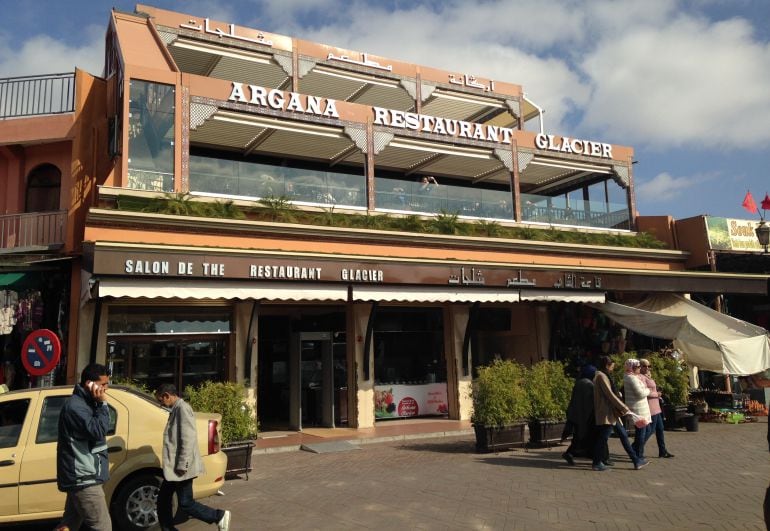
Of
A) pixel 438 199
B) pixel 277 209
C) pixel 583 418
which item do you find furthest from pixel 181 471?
pixel 438 199

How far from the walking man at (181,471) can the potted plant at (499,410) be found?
615cm

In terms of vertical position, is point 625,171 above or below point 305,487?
above

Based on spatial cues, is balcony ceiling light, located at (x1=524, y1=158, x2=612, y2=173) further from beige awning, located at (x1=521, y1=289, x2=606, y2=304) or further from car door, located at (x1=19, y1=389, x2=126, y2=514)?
car door, located at (x1=19, y1=389, x2=126, y2=514)

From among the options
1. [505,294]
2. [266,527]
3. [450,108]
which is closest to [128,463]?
[266,527]

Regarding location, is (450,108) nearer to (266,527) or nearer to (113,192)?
(113,192)

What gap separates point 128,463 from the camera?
20.9ft

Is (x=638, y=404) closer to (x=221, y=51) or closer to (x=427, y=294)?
(x=427, y=294)

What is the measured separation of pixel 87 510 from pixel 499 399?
7627 millimetres

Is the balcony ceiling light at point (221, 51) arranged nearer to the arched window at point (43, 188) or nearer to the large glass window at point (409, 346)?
the arched window at point (43, 188)

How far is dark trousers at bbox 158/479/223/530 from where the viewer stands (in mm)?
5777

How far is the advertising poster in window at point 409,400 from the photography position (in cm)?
1542

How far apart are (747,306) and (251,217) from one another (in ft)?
64.1

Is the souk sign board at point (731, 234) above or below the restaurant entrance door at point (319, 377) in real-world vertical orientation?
above

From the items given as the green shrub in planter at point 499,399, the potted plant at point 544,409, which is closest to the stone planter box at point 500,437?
the green shrub in planter at point 499,399
